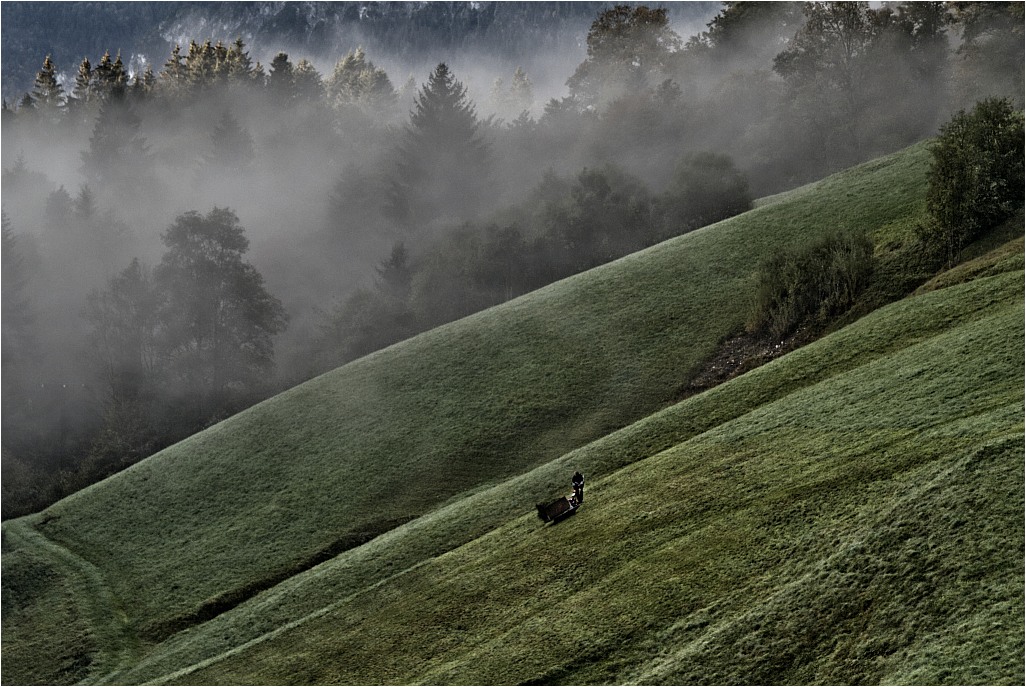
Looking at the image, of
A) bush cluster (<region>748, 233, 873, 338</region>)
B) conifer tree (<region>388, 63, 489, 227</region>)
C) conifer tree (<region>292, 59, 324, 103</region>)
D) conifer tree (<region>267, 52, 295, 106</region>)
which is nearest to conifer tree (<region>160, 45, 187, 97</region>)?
conifer tree (<region>267, 52, 295, 106</region>)

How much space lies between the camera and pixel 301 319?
117875 mm

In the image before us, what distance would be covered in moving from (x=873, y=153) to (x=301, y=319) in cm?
7303

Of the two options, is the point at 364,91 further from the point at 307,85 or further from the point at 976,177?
the point at 976,177

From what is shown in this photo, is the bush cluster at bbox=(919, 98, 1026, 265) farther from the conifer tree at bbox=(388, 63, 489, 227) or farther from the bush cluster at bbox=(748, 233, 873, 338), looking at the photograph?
the conifer tree at bbox=(388, 63, 489, 227)

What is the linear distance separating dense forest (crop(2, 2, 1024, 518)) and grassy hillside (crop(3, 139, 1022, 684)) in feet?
83.9

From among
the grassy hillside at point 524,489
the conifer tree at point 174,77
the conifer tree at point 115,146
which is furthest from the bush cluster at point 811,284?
the conifer tree at point 174,77

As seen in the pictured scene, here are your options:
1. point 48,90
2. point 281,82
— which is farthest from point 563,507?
point 48,90

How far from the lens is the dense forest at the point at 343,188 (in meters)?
94.5

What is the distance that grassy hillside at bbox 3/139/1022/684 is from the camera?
27.6m

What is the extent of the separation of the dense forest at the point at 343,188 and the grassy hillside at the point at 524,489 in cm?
2557

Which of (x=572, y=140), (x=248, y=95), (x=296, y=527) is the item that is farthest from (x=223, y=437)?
(x=248, y=95)

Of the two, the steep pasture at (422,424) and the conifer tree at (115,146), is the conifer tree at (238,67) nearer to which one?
the conifer tree at (115,146)

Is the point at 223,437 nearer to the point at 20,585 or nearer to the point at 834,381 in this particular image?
the point at 20,585

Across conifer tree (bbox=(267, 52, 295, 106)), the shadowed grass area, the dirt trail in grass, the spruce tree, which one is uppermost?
the spruce tree
